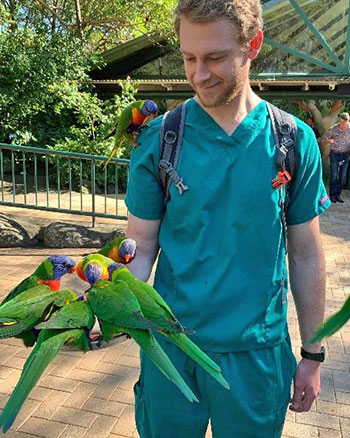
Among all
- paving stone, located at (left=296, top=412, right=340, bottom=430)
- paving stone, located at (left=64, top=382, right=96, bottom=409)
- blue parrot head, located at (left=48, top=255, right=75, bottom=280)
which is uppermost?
blue parrot head, located at (left=48, top=255, right=75, bottom=280)

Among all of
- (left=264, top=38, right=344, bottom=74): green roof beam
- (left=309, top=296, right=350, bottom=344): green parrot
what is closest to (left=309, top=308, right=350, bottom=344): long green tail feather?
(left=309, top=296, right=350, bottom=344): green parrot

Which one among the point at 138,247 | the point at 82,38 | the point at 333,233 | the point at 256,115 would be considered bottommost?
the point at 333,233

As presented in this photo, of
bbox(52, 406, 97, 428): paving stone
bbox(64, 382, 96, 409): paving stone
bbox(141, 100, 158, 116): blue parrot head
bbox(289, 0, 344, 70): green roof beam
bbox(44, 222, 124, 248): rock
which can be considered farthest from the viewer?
bbox(289, 0, 344, 70): green roof beam

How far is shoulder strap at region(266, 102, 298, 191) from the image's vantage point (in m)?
1.45

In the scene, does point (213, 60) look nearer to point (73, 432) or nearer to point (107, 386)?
point (73, 432)

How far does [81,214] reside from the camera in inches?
261

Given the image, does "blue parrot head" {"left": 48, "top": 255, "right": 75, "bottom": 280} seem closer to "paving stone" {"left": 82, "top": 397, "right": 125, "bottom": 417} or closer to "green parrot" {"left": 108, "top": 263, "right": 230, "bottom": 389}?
"green parrot" {"left": 108, "top": 263, "right": 230, "bottom": 389}

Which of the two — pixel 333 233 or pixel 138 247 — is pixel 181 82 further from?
pixel 138 247

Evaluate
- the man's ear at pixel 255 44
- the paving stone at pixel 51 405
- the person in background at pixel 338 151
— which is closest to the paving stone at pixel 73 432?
the paving stone at pixel 51 405

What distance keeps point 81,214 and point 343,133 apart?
6.25m

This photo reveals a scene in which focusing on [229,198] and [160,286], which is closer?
[229,198]

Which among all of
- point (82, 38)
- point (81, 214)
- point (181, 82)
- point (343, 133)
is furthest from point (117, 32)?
point (81, 214)

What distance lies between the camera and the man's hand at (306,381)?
1.62 m

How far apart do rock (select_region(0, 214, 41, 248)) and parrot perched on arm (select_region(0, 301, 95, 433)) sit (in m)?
5.83
